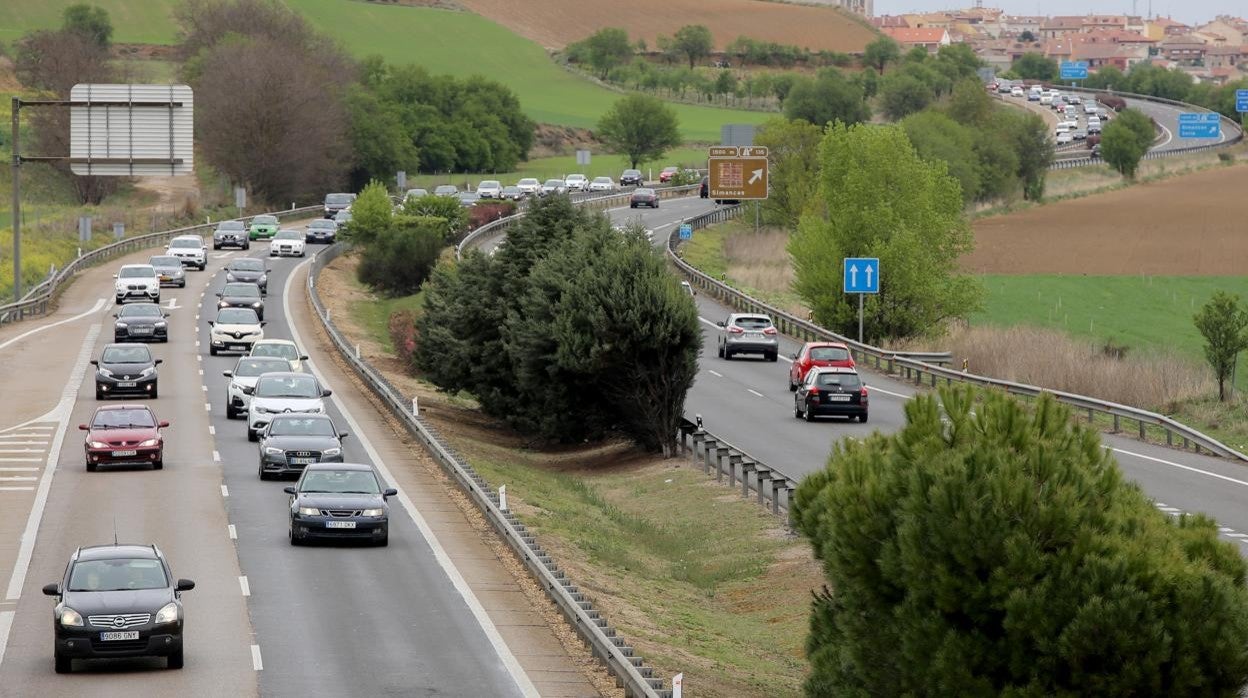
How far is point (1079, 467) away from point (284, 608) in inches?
459

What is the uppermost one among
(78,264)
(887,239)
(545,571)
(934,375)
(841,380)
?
(887,239)

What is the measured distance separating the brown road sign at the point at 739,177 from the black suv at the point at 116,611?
243 feet

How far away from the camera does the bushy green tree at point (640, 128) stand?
173375 millimetres

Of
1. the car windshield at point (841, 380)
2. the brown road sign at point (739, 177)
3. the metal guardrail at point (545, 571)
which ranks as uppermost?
the brown road sign at point (739, 177)

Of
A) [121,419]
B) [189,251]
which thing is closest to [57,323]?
[189,251]

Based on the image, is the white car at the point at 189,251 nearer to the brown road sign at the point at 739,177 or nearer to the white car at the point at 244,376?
the brown road sign at the point at 739,177

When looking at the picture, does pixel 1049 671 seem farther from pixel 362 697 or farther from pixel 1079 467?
pixel 362 697

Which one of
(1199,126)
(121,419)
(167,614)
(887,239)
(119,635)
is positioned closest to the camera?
(119,635)

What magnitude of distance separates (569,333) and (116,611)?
85.6 ft

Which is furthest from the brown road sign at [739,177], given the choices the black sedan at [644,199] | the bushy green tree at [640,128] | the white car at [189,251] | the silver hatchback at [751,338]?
the bushy green tree at [640,128]

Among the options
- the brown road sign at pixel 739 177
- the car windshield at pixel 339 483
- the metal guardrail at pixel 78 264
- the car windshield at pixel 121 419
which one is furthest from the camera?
the brown road sign at pixel 739 177

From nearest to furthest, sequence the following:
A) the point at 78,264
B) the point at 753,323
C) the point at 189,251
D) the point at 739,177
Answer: the point at 753,323 < the point at 78,264 < the point at 189,251 < the point at 739,177

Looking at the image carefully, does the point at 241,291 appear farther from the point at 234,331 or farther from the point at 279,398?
→ the point at 279,398

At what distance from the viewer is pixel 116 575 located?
21406 mm
